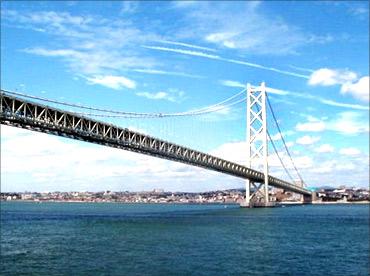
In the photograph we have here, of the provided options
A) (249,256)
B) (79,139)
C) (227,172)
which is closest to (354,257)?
(249,256)

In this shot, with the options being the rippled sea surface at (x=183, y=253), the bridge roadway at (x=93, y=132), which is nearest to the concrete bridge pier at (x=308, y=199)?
the bridge roadway at (x=93, y=132)

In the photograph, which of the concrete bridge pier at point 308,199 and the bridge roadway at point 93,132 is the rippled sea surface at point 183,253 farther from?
the concrete bridge pier at point 308,199

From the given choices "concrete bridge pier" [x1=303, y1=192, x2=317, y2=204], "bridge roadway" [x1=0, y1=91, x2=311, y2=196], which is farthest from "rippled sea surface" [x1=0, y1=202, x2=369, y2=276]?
"concrete bridge pier" [x1=303, y1=192, x2=317, y2=204]

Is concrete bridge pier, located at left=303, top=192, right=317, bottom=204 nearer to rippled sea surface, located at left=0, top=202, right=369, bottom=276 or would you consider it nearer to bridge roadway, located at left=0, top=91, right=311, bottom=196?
bridge roadway, located at left=0, top=91, right=311, bottom=196

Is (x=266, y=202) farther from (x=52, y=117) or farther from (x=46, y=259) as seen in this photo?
(x=46, y=259)

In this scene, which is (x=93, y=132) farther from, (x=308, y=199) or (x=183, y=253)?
(x=308, y=199)

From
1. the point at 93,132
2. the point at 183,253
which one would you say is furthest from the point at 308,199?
the point at 183,253

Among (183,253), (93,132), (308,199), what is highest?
(93,132)

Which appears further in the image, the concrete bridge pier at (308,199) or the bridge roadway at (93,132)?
the concrete bridge pier at (308,199)
